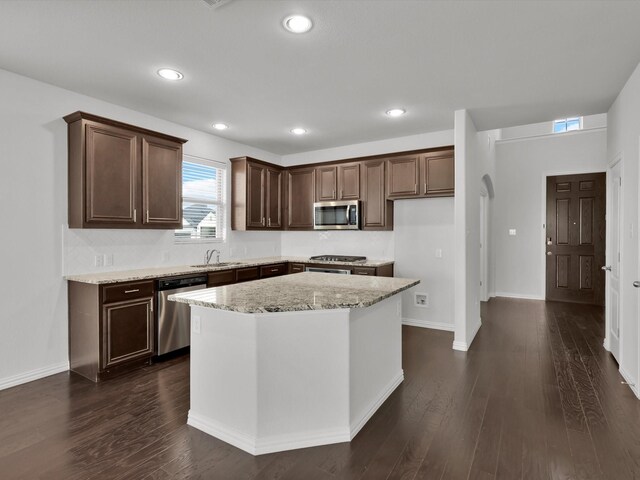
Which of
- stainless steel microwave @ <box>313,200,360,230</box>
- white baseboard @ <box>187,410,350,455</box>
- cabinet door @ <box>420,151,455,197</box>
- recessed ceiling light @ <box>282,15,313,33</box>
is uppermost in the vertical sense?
recessed ceiling light @ <box>282,15,313,33</box>

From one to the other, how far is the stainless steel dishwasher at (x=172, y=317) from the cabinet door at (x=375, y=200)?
243 centimetres

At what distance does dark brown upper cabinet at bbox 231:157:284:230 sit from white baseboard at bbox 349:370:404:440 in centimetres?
298

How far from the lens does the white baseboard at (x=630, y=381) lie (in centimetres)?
284

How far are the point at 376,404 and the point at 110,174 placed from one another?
123 inches

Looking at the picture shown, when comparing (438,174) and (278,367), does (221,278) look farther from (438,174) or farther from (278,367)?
(438,174)

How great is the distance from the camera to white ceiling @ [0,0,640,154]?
2164 millimetres

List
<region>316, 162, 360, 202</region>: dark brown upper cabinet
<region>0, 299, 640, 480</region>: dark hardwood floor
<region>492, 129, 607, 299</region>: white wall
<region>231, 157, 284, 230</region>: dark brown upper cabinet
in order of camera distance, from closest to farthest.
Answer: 1. <region>0, 299, 640, 480</region>: dark hardwood floor
2. <region>231, 157, 284, 230</region>: dark brown upper cabinet
3. <region>316, 162, 360, 202</region>: dark brown upper cabinet
4. <region>492, 129, 607, 299</region>: white wall

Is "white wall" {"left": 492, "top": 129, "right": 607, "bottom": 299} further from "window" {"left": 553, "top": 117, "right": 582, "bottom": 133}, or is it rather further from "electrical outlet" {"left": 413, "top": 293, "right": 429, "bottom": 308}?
"electrical outlet" {"left": 413, "top": 293, "right": 429, "bottom": 308}

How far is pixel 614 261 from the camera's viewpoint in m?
3.71

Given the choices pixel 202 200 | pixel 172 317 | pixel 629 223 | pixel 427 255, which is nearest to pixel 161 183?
pixel 202 200

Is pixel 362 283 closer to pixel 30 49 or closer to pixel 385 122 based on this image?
pixel 385 122

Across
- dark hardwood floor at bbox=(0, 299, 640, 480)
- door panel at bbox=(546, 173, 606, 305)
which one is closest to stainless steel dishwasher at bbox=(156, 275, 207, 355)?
dark hardwood floor at bbox=(0, 299, 640, 480)

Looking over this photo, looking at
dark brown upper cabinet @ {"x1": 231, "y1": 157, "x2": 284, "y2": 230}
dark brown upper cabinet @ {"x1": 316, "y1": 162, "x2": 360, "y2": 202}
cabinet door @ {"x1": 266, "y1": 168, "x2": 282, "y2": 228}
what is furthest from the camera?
cabinet door @ {"x1": 266, "y1": 168, "x2": 282, "y2": 228}

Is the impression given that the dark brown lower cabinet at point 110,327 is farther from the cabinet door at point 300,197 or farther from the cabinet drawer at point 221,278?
the cabinet door at point 300,197
